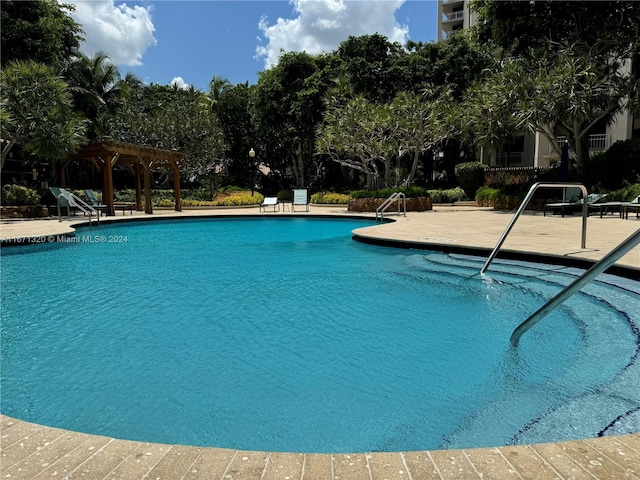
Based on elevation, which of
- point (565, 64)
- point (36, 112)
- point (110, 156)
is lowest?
point (110, 156)

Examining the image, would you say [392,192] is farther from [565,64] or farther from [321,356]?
[321,356]

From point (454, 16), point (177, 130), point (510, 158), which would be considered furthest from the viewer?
point (454, 16)

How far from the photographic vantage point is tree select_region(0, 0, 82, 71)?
1956 centimetres

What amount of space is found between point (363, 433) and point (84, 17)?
30940 millimetres

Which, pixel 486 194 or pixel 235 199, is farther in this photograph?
pixel 235 199

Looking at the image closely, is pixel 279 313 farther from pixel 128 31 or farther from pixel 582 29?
pixel 582 29

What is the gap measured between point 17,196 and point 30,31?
9669 mm

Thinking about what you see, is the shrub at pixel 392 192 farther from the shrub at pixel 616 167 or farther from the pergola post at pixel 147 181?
the pergola post at pixel 147 181

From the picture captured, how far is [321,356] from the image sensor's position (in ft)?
12.2

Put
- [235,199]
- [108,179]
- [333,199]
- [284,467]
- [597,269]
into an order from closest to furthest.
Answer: [284,467] → [597,269] → [108,179] → [333,199] → [235,199]

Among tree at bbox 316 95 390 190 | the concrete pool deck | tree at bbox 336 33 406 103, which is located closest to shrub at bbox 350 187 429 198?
tree at bbox 316 95 390 190

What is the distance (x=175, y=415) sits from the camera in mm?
2777

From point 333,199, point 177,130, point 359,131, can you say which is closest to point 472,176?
point 333,199

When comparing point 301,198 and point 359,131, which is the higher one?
point 359,131
